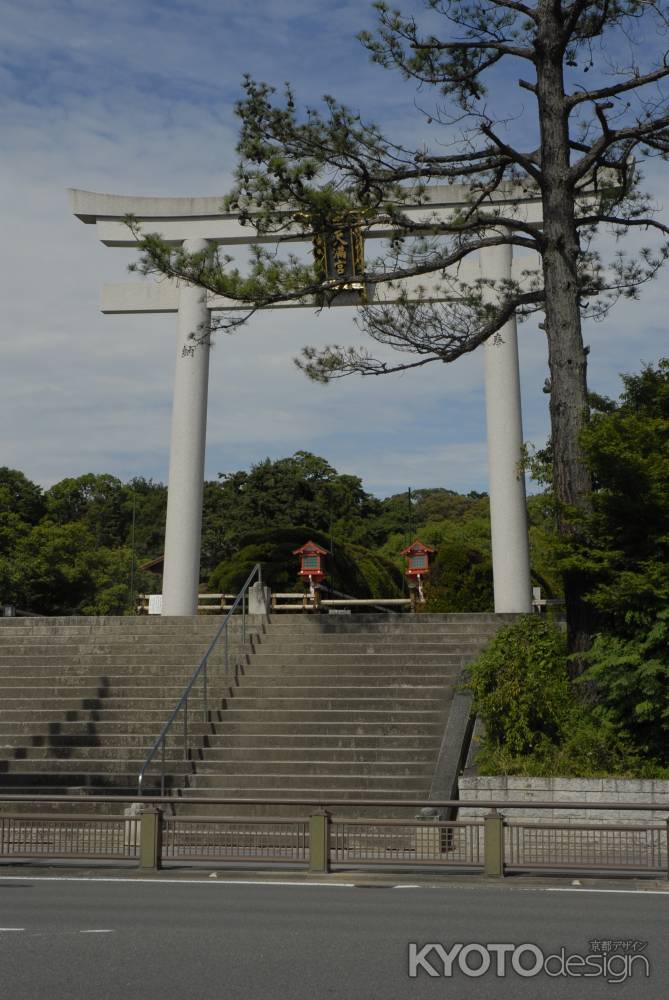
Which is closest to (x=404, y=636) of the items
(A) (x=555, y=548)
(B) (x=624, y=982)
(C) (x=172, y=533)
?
(A) (x=555, y=548)

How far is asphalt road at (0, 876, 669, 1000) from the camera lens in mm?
7574

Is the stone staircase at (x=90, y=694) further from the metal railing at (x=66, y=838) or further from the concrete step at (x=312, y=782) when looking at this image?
the metal railing at (x=66, y=838)

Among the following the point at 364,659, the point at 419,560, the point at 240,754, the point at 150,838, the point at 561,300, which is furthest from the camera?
the point at 419,560

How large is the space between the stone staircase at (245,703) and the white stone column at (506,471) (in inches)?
128

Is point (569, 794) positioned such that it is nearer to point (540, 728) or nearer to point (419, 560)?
point (540, 728)

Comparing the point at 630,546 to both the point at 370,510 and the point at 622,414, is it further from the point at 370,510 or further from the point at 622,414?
the point at 370,510

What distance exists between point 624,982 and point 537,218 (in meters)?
21.1

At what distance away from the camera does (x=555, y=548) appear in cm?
1697

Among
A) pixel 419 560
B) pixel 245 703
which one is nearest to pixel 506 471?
pixel 419 560

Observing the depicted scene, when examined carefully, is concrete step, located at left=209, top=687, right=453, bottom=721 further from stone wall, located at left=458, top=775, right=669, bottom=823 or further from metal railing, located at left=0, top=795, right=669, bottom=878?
metal railing, located at left=0, top=795, right=669, bottom=878

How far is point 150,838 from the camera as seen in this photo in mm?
13766

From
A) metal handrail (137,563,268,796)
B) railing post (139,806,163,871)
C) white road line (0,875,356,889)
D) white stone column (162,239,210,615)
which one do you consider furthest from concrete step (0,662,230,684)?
white road line (0,875,356,889)

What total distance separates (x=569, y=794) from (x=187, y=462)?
1420 cm

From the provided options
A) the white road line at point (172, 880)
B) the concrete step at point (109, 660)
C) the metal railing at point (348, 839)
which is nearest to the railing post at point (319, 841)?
the metal railing at point (348, 839)
